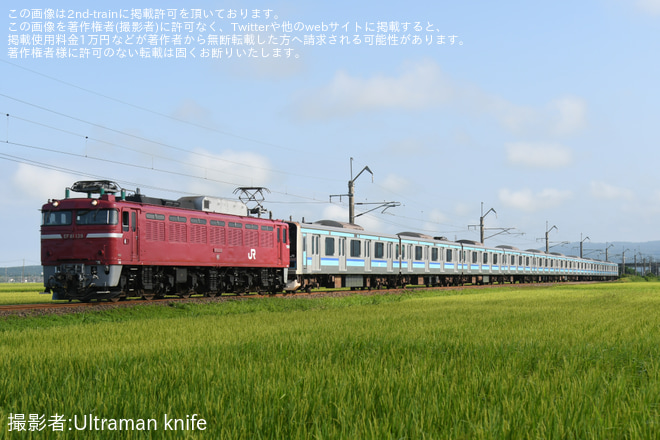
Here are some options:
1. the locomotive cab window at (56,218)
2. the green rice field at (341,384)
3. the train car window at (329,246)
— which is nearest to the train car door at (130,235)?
the locomotive cab window at (56,218)

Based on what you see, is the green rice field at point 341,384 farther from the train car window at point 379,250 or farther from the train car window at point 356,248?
the train car window at point 379,250

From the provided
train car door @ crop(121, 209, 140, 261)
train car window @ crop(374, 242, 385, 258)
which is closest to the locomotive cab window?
train car door @ crop(121, 209, 140, 261)

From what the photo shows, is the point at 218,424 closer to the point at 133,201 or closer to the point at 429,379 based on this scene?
the point at 429,379

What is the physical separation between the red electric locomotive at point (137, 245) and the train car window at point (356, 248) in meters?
11.1

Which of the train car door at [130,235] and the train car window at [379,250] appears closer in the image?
the train car door at [130,235]

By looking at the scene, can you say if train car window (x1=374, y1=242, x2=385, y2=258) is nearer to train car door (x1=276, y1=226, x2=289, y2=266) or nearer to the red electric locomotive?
train car door (x1=276, y1=226, x2=289, y2=266)

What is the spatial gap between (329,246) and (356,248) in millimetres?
3388

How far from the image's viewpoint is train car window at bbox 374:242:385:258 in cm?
4728

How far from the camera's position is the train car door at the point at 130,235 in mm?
26938

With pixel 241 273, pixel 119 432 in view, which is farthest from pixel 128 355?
pixel 241 273

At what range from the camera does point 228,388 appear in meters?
7.07

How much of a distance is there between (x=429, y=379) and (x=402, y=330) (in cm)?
642

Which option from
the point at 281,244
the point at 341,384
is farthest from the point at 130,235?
the point at 341,384

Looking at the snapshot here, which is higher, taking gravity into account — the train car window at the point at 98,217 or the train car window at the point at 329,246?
the train car window at the point at 98,217
